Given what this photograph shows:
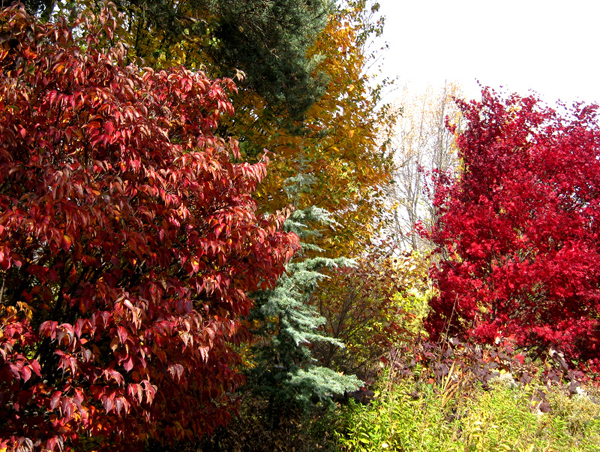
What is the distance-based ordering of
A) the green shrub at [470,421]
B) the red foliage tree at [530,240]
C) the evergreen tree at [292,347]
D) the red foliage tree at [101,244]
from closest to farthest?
1. the red foliage tree at [101,244]
2. the green shrub at [470,421]
3. the evergreen tree at [292,347]
4. the red foliage tree at [530,240]

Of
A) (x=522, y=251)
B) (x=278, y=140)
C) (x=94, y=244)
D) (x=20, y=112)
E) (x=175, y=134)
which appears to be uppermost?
(x=278, y=140)

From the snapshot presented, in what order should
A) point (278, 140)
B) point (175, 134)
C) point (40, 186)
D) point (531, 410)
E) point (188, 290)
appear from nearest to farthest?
1. point (40, 186)
2. point (188, 290)
3. point (175, 134)
4. point (531, 410)
5. point (278, 140)

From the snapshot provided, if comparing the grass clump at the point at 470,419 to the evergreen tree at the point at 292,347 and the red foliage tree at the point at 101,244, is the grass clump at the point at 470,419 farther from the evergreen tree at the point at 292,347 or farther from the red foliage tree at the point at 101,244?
the red foliage tree at the point at 101,244

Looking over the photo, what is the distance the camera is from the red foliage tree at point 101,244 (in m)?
2.59

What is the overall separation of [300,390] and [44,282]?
7.98 feet

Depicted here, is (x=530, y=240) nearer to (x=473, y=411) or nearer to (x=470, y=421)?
(x=473, y=411)

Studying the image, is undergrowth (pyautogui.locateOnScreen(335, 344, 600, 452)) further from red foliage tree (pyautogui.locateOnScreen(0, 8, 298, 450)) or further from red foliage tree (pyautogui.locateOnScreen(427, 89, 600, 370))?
red foliage tree (pyautogui.locateOnScreen(0, 8, 298, 450))

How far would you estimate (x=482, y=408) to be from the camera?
4.37 metres

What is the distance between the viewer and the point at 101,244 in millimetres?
2838

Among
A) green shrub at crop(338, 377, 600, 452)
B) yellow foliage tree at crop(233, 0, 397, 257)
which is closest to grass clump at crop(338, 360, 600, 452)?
green shrub at crop(338, 377, 600, 452)

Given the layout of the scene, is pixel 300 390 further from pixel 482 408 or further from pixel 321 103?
pixel 321 103

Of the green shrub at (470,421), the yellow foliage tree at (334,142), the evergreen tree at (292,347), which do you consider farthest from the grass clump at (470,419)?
the yellow foliage tree at (334,142)

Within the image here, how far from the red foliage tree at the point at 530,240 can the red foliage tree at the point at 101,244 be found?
3.49m

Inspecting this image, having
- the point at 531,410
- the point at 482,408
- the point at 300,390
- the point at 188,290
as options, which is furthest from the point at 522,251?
the point at 188,290
